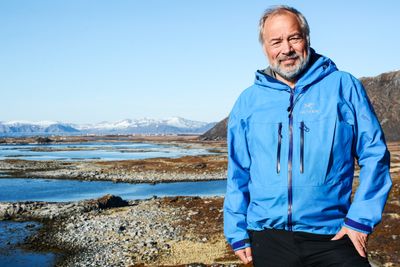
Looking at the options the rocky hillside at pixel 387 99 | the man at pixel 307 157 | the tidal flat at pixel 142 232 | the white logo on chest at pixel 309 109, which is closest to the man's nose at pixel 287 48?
the man at pixel 307 157

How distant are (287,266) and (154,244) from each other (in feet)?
55.7

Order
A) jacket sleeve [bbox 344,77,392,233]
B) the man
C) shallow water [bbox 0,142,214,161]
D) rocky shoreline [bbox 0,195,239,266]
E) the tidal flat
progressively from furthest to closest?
shallow water [bbox 0,142,214,161]
rocky shoreline [bbox 0,195,239,266]
the tidal flat
the man
jacket sleeve [bbox 344,77,392,233]

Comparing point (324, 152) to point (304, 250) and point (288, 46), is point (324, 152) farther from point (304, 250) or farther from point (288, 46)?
point (288, 46)

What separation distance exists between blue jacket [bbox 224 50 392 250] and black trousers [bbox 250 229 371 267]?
0.24ft

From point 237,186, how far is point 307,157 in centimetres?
87

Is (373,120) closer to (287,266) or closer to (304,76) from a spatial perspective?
(304,76)

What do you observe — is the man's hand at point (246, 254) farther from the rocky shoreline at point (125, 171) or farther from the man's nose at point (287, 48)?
the rocky shoreline at point (125, 171)

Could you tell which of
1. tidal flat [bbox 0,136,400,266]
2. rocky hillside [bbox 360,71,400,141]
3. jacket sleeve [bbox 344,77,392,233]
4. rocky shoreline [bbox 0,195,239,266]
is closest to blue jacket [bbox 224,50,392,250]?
jacket sleeve [bbox 344,77,392,233]

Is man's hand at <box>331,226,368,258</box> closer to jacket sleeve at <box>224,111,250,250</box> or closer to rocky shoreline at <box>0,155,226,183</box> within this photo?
jacket sleeve at <box>224,111,250,250</box>

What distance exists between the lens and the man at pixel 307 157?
12.1 feet

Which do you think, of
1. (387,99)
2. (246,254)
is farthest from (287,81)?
(387,99)

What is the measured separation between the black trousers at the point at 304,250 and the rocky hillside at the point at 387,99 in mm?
132506

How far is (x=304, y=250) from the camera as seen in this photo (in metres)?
3.85

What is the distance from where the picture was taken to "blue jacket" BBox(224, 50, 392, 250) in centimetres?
368
